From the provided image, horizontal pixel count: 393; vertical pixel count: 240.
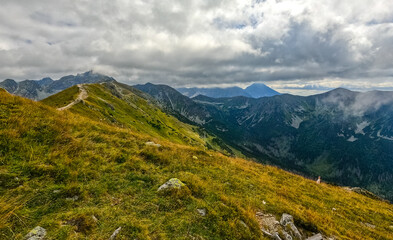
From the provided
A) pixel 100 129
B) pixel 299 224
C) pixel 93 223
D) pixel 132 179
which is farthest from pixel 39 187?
pixel 299 224

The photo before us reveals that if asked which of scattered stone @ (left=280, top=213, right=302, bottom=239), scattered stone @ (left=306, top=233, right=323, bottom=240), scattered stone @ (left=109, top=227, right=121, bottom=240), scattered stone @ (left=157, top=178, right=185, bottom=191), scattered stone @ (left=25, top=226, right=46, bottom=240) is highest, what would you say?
scattered stone @ (left=25, top=226, right=46, bottom=240)

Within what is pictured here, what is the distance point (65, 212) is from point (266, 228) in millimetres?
9155

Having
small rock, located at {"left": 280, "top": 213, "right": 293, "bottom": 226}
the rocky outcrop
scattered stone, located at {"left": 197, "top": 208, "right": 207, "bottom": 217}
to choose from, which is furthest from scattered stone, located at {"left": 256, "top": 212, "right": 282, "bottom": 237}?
scattered stone, located at {"left": 197, "top": 208, "right": 207, "bottom": 217}

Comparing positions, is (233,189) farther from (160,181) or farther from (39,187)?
(39,187)

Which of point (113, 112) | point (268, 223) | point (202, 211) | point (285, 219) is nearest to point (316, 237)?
point (285, 219)

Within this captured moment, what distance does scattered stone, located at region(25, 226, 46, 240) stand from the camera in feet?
17.2

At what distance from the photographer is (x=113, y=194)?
27.7ft

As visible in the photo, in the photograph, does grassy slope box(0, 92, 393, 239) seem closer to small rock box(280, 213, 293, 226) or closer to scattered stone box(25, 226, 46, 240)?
scattered stone box(25, 226, 46, 240)

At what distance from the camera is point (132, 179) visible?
10164 millimetres

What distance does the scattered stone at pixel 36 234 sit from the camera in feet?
17.2

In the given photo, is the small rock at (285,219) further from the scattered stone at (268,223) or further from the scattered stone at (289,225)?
the scattered stone at (268,223)

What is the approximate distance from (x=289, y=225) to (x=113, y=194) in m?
9.29

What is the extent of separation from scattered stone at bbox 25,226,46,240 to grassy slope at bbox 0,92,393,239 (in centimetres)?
A: 16

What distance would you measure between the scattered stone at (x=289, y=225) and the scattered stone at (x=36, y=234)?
10.5 metres
